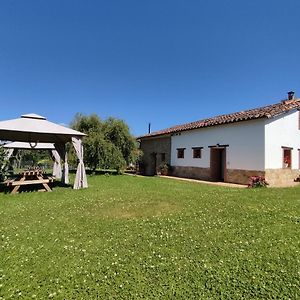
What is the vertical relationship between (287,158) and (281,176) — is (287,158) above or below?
above

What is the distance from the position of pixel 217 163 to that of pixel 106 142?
8.79 metres

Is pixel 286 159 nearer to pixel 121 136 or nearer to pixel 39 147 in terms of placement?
pixel 121 136

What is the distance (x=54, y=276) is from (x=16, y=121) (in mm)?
8203

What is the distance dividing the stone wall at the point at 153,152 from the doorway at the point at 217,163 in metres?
4.87

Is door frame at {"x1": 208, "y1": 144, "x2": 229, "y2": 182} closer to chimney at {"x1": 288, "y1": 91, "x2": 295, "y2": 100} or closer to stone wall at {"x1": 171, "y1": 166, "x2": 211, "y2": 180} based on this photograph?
stone wall at {"x1": 171, "y1": 166, "x2": 211, "y2": 180}

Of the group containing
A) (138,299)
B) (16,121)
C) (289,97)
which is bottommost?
(138,299)

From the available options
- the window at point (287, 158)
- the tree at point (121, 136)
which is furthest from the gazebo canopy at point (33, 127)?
the window at point (287, 158)

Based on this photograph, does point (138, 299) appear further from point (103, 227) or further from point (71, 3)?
point (71, 3)

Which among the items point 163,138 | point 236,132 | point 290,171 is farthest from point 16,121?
point 290,171

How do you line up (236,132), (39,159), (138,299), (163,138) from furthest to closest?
(39,159)
(163,138)
(236,132)
(138,299)

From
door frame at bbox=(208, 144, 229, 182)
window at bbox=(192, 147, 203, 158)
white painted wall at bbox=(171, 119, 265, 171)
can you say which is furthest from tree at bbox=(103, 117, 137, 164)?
door frame at bbox=(208, 144, 229, 182)

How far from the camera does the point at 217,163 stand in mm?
16250

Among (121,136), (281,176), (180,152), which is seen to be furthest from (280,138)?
(121,136)

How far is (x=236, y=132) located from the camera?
14.1 meters
